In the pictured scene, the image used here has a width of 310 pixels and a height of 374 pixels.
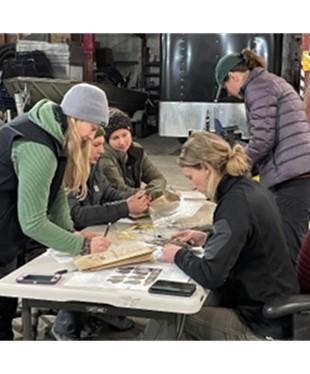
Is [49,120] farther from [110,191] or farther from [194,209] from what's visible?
[194,209]

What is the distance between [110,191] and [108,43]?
11013 millimetres

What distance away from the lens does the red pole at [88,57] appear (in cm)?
998

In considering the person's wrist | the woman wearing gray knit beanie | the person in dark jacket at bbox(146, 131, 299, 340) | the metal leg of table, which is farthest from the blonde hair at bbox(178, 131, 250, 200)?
the metal leg of table

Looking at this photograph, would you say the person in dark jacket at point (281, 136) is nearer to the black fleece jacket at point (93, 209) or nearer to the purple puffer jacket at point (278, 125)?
the purple puffer jacket at point (278, 125)

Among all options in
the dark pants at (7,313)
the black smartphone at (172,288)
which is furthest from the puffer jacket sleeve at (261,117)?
the dark pants at (7,313)

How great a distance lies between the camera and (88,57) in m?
10.1

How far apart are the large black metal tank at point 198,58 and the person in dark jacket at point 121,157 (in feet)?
13.2

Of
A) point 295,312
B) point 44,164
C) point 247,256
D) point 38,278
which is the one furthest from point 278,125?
point 38,278

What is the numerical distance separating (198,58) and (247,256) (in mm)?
5548

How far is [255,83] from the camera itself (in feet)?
9.42

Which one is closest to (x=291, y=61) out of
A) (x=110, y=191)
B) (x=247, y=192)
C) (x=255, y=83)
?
(x=255, y=83)

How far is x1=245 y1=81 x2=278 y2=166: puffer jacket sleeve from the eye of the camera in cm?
284

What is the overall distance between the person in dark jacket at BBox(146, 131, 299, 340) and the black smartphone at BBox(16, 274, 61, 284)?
423mm
